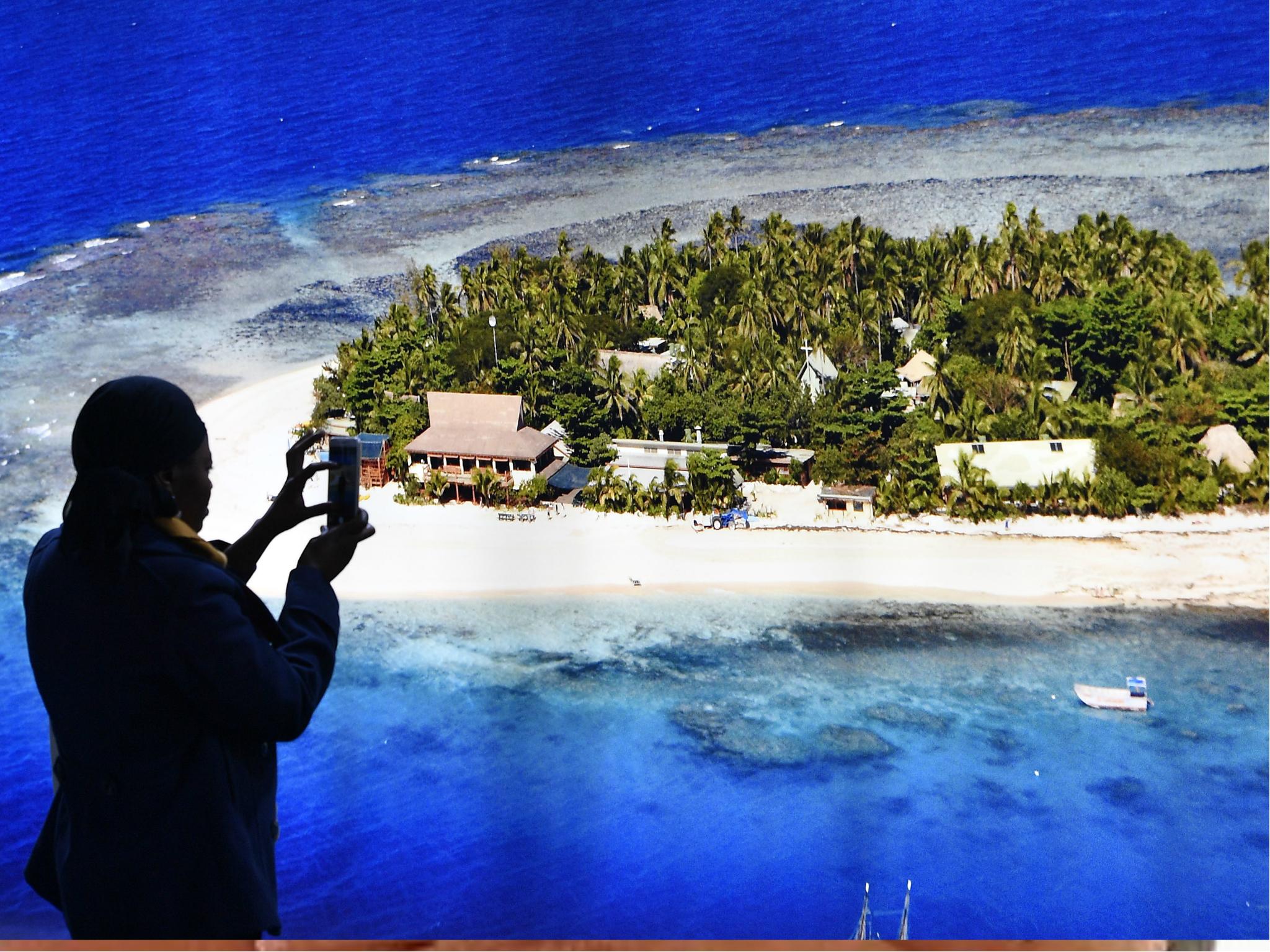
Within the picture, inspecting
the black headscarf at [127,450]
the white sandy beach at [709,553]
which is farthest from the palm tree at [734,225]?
the black headscarf at [127,450]

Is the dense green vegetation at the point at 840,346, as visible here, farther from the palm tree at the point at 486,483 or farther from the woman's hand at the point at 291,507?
the woman's hand at the point at 291,507

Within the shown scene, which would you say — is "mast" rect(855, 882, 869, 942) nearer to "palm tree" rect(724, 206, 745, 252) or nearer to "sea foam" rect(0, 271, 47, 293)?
"palm tree" rect(724, 206, 745, 252)

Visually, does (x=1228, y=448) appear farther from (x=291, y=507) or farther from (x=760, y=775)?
(x=291, y=507)

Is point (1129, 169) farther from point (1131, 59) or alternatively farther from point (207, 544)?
point (207, 544)

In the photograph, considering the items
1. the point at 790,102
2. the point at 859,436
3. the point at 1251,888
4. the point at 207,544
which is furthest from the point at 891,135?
the point at 207,544

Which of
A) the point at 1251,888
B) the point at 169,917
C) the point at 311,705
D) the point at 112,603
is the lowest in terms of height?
the point at 1251,888

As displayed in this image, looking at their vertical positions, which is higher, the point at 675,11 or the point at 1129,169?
the point at 675,11
